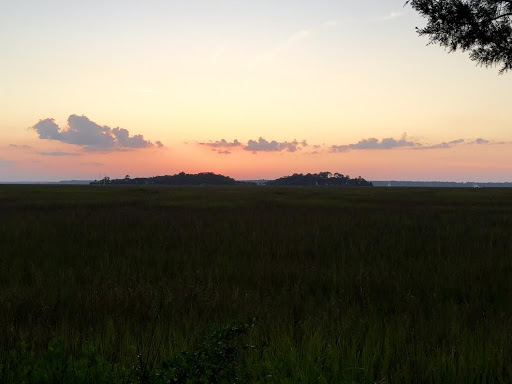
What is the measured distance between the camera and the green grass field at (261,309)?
3.12 metres

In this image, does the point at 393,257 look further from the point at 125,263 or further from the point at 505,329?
the point at 125,263

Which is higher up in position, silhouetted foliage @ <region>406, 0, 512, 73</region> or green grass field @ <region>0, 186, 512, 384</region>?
silhouetted foliage @ <region>406, 0, 512, 73</region>

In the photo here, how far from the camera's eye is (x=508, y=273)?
6930 millimetres

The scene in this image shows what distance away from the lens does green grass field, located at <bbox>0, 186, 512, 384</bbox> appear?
10.2 feet

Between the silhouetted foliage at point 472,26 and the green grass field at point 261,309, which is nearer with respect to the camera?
the green grass field at point 261,309

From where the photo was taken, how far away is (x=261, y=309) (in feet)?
15.9

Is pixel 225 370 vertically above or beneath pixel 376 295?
above

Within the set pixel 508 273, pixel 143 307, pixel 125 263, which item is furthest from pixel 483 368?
pixel 125 263

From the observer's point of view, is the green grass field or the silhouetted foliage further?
the silhouetted foliage

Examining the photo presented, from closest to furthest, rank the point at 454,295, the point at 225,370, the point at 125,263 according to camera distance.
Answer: the point at 225,370
the point at 454,295
the point at 125,263

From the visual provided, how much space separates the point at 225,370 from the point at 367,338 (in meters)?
1.68

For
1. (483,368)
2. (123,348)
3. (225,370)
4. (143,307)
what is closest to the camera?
(225,370)

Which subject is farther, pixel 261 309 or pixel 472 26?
pixel 472 26

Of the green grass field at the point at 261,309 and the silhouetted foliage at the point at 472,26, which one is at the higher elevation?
the silhouetted foliage at the point at 472,26
